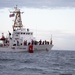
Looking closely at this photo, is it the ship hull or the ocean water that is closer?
the ocean water

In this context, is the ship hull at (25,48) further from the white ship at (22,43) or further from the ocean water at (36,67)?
the ocean water at (36,67)

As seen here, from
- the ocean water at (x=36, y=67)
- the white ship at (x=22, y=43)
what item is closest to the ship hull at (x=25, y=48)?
the white ship at (x=22, y=43)

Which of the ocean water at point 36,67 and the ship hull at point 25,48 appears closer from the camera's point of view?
the ocean water at point 36,67

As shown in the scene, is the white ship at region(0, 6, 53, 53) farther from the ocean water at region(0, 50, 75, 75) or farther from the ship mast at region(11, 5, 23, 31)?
the ocean water at region(0, 50, 75, 75)

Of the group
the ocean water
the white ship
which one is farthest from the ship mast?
the ocean water

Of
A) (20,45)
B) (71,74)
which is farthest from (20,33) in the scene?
(71,74)

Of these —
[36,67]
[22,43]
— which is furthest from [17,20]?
[36,67]

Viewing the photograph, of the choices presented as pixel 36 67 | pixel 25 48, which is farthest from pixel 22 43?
pixel 36 67

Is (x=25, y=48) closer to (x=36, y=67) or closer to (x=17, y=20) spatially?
(x=17, y=20)

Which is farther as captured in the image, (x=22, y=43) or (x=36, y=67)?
(x=22, y=43)

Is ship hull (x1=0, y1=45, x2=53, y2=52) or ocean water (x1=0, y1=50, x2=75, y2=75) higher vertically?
ocean water (x1=0, y1=50, x2=75, y2=75)

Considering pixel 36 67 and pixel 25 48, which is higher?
pixel 36 67

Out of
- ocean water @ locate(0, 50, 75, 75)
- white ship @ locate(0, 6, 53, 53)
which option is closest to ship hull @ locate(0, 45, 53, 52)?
white ship @ locate(0, 6, 53, 53)

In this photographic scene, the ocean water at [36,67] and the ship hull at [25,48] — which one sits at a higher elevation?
the ocean water at [36,67]
